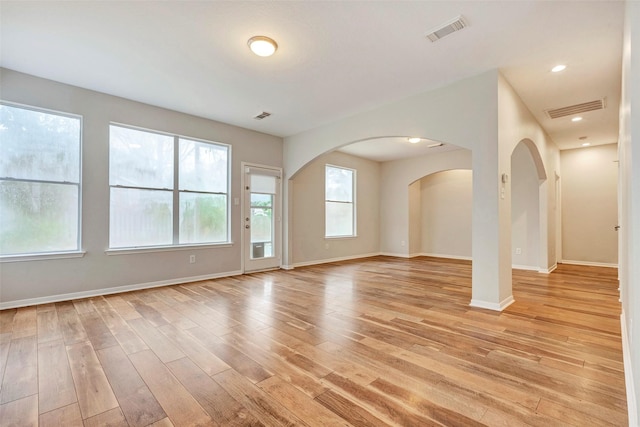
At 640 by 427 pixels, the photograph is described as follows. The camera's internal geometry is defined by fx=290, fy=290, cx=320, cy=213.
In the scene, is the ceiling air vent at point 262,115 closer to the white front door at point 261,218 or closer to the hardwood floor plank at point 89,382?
the white front door at point 261,218

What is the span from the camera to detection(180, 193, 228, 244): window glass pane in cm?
497

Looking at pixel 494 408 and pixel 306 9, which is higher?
pixel 306 9

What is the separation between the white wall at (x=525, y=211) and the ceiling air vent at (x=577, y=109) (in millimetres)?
1043

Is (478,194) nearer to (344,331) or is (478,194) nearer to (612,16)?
(612,16)

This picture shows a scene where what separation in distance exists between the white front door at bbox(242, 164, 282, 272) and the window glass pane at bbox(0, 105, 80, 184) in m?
2.59

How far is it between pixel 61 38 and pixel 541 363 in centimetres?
512

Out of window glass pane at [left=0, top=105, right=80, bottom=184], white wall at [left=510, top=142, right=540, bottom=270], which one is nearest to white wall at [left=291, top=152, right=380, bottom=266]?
white wall at [left=510, top=142, right=540, bottom=270]

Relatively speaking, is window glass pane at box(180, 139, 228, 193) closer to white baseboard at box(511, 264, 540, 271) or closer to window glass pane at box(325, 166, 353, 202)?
window glass pane at box(325, 166, 353, 202)

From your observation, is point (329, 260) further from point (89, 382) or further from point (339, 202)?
point (89, 382)

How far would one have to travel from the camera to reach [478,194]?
3.51 m

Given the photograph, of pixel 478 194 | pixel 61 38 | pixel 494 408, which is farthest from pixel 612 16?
pixel 61 38

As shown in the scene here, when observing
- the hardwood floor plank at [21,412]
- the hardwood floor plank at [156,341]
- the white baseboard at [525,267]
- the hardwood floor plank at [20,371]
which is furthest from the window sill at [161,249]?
the white baseboard at [525,267]

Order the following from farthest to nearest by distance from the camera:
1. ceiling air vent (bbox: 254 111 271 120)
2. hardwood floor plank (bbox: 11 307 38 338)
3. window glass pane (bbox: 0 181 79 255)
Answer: ceiling air vent (bbox: 254 111 271 120) < window glass pane (bbox: 0 181 79 255) < hardwood floor plank (bbox: 11 307 38 338)

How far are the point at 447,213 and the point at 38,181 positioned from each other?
843 cm
